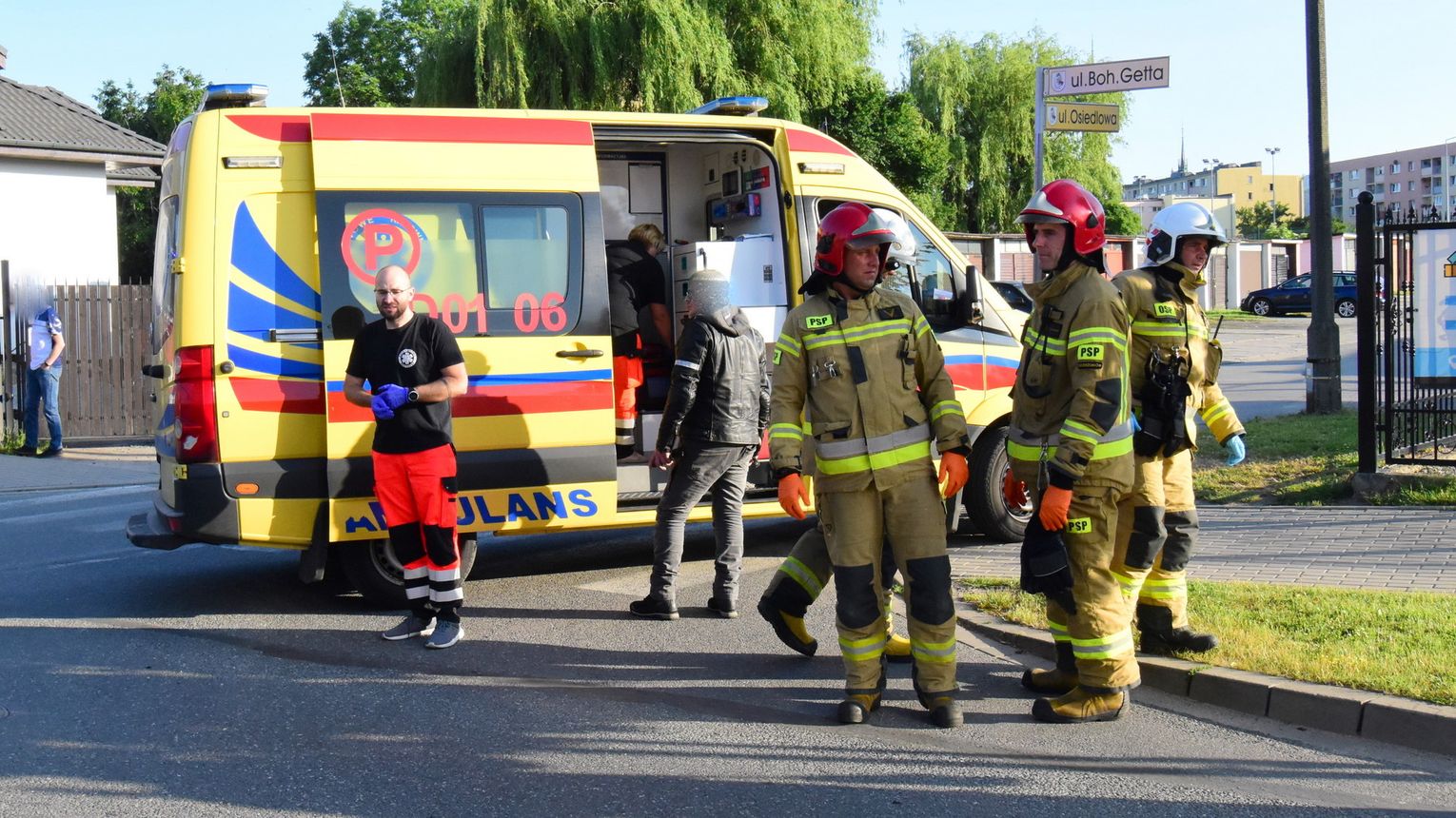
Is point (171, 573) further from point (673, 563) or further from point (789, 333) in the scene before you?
point (789, 333)

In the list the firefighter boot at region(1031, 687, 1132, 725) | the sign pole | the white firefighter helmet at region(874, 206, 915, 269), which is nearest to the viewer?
the firefighter boot at region(1031, 687, 1132, 725)

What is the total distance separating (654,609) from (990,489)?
9.34 ft

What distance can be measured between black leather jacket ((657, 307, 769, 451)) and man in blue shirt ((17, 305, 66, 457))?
11138mm

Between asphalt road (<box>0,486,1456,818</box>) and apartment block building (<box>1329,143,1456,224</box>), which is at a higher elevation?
apartment block building (<box>1329,143,1456,224</box>)

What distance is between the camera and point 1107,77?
444 inches

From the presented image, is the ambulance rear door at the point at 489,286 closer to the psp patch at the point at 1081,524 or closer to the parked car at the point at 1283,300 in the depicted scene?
the psp patch at the point at 1081,524

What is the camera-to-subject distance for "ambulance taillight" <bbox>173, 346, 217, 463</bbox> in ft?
22.5

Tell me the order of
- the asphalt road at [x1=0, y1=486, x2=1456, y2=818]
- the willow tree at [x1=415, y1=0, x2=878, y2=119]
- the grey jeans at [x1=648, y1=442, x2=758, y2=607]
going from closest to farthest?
the asphalt road at [x1=0, y1=486, x2=1456, y2=818] → the grey jeans at [x1=648, y1=442, x2=758, y2=607] → the willow tree at [x1=415, y1=0, x2=878, y2=119]

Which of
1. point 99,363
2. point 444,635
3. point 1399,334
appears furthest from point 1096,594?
point 99,363

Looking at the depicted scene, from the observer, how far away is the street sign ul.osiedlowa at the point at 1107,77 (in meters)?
11.2

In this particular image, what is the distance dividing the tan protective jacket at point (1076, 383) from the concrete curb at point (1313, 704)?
1.00 meters

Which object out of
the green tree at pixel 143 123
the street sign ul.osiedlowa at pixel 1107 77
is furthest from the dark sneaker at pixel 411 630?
the green tree at pixel 143 123

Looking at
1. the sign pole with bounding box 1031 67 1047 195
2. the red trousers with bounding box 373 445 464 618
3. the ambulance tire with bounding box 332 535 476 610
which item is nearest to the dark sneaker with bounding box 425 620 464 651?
the red trousers with bounding box 373 445 464 618

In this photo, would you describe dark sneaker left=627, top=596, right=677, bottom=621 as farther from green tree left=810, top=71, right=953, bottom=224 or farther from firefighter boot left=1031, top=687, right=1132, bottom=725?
green tree left=810, top=71, right=953, bottom=224
